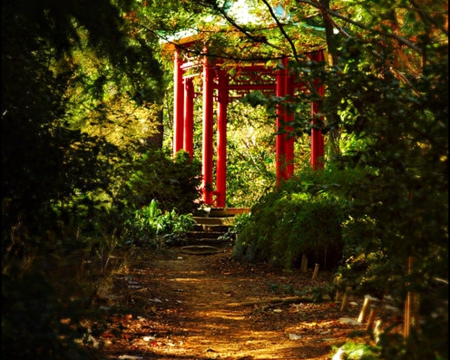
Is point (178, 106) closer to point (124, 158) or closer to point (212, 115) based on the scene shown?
point (212, 115)

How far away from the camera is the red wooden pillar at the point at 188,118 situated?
1870 cm

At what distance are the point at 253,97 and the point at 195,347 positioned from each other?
3.07 m

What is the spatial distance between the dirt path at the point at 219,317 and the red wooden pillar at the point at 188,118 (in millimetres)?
7342

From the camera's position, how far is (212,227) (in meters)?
15.8

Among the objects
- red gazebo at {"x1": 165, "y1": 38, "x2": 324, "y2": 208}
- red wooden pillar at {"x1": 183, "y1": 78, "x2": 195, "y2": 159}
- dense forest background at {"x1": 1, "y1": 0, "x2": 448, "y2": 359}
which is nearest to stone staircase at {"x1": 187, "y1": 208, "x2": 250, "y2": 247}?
red gazebo at {"x1": 165, "y1": 38, "x2": 324, "y2": 208}

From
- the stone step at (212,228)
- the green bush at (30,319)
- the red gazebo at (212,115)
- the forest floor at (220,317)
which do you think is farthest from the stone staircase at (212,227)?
the green bush at (30,319)

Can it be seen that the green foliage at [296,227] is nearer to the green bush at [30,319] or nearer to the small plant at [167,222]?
the small plant at [167,222]

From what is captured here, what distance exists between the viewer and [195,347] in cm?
661

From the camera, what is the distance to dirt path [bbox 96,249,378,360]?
6293 millimetres

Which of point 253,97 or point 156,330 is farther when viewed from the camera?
point 156,330

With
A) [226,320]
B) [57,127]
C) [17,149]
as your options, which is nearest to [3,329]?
[17,149]

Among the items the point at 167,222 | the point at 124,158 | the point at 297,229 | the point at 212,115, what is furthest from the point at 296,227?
the point at 212,115

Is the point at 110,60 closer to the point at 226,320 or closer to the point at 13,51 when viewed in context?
the point at 13,51

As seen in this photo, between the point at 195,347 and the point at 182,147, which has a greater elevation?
the point at 182,147
